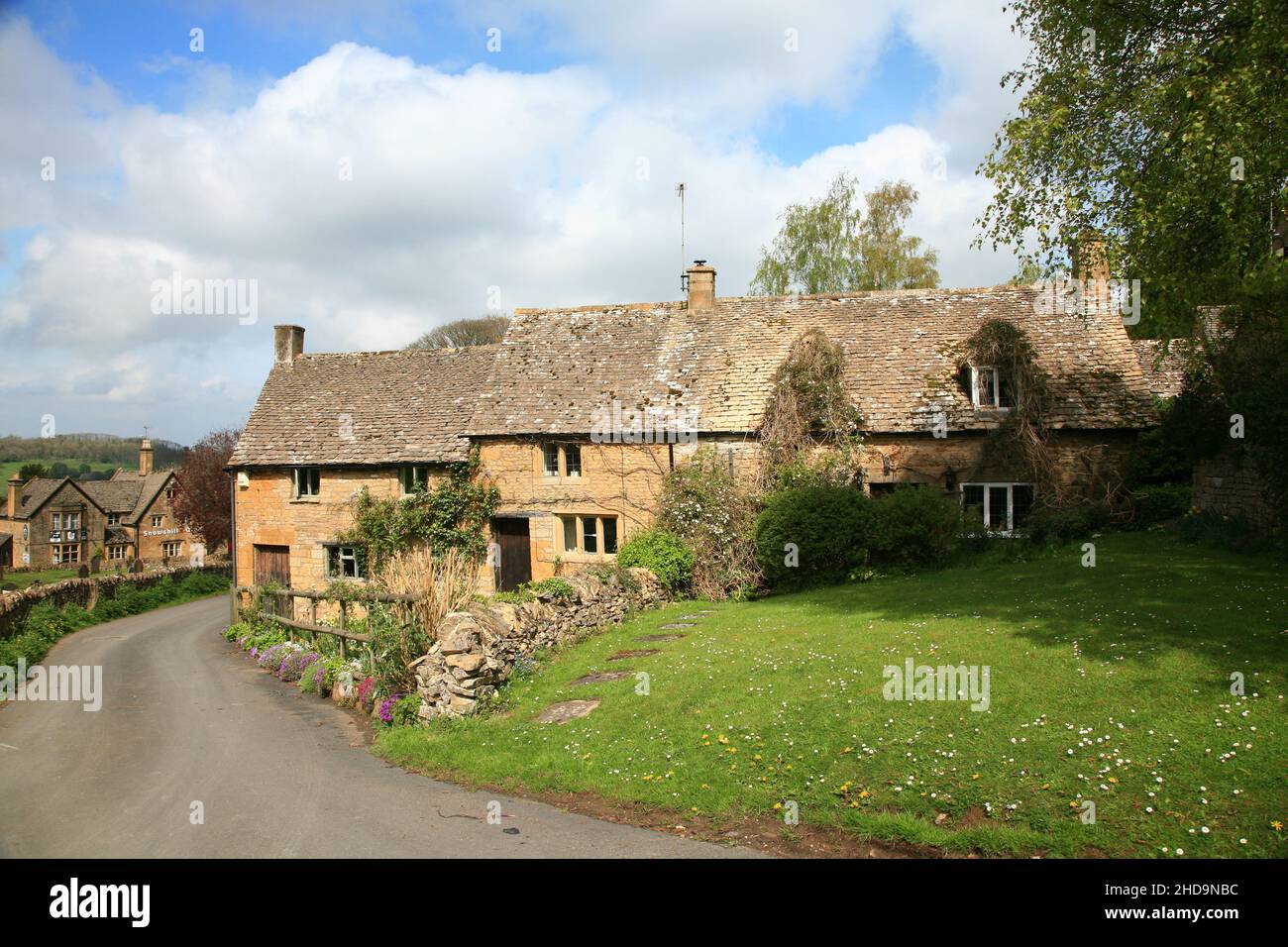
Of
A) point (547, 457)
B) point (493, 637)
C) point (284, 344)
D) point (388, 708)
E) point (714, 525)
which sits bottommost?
point (388, 708)

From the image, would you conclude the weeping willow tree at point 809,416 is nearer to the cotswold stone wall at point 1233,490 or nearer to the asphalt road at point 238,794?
the cotswold stone wall at point 1233,490

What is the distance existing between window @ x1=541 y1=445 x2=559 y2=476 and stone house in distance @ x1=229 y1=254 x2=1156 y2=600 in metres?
0.04

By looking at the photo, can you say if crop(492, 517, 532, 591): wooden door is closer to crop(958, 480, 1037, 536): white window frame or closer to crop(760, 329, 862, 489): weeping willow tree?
crop(760, 329, 862, 489): weeping willow tree

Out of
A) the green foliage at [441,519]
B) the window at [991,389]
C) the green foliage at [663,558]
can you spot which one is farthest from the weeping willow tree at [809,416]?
the green foliage at [441,519]

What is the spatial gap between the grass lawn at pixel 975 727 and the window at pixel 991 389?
26.3 ft

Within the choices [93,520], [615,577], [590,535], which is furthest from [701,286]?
[93,520]

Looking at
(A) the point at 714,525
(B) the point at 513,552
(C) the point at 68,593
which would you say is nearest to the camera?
(A) the point at 714,525

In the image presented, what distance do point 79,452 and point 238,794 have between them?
484 feet

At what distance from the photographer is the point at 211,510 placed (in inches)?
1740

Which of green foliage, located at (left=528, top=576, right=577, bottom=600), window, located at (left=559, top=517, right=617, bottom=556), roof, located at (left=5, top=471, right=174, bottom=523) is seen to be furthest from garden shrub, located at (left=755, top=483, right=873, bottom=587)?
roof, located at (left=5, top=471, right=174, bottom=523)

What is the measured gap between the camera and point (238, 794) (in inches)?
384

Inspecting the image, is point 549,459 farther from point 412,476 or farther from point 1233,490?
point 1233,490
